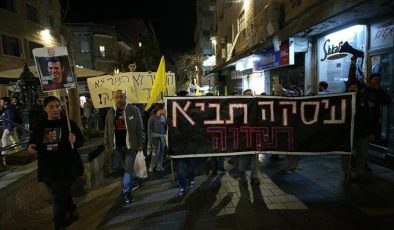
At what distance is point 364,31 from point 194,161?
19.1 ft

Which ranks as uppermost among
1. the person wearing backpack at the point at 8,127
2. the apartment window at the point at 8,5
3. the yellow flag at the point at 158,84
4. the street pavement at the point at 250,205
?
the apartment window at the point at 8,5

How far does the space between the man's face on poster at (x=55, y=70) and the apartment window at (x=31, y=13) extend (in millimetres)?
21658

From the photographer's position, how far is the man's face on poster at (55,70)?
16.0 ft

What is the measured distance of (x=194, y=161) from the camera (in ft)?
20.1

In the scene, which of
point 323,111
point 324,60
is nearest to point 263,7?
point 324,60

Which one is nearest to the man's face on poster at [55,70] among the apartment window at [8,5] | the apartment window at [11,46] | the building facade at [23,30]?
the building facade at [23,30]

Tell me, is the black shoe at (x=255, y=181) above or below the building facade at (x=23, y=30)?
below

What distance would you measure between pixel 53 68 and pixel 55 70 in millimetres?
44

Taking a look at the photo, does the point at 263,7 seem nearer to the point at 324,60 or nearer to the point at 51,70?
the point at 324,60

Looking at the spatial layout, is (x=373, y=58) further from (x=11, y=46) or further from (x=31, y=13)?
(x=31, y=13)

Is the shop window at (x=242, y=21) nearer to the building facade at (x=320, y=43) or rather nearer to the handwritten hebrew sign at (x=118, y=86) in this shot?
the building facade at (x=320, y=43)

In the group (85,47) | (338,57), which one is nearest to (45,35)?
(85,47)

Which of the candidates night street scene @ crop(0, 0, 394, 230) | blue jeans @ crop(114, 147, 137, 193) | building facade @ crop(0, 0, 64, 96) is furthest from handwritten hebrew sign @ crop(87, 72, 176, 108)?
building facade @ crop(0, 0, 64, 96)

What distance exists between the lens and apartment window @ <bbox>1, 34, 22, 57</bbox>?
Result: 64.6 feet
